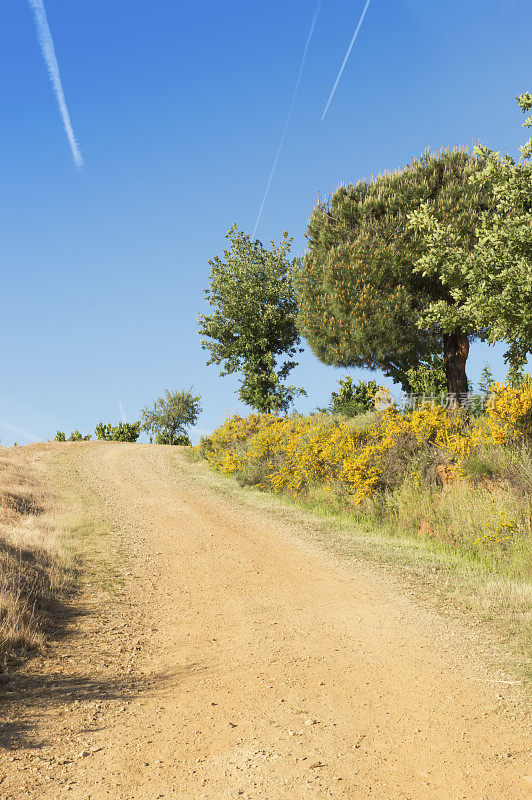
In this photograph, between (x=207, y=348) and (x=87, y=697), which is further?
(x=207, y=348)

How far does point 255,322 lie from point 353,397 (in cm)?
896

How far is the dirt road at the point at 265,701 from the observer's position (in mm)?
3689

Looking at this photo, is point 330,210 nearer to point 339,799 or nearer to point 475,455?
point 475,455

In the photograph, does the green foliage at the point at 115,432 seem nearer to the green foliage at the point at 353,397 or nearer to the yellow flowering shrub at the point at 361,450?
the green foliage at the point at 353,397

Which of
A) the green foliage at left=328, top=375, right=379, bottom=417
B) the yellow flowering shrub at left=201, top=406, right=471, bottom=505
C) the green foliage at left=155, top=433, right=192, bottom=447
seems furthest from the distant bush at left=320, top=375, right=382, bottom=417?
the green foliage at left=155, top=433, right=192, bottom=447

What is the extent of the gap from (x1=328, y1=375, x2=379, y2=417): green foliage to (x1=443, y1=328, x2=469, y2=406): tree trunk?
4632mm

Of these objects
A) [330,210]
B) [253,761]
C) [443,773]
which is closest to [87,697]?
[253,761]

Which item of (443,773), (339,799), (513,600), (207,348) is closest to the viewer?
(339,799)

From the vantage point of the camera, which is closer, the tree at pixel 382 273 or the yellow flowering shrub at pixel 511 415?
the yellow flowering shrub at pixel 511 415

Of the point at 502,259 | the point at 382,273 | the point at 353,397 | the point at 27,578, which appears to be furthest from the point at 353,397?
the point at 27,578

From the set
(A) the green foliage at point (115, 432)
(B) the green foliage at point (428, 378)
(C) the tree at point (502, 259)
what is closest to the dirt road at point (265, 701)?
(C) the tree at point (502, 259)

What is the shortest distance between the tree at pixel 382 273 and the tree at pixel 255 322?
937 cm

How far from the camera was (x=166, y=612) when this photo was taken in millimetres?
7184

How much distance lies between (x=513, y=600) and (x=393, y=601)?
4.86 feet
